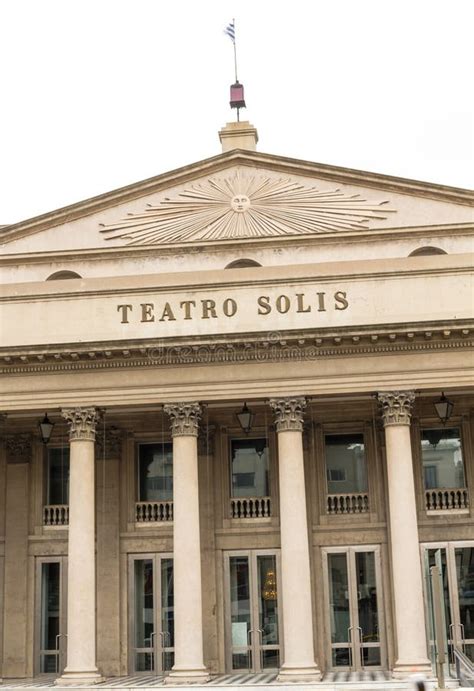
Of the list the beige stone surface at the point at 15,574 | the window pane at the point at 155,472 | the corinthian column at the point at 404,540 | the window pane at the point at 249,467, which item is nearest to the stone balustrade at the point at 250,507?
the window pane at the point at 249,467

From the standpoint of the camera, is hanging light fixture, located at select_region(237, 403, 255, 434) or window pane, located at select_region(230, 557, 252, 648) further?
window pane, located at select_region(230, 557, 252, 648)

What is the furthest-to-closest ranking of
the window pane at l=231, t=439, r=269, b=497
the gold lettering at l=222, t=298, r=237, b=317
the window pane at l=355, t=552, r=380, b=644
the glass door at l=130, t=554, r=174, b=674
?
the window pane at l=231, t=439, r=269, b=497 → the glass door at l=130, t=554, r=174, b=674 → the window pane at l=355, t=552, r=380, b=644 → the gold lettering at l=222, t=298, r=237, b=317

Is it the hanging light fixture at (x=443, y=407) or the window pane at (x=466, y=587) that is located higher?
the hanging light fixture at (x=443, y=407)

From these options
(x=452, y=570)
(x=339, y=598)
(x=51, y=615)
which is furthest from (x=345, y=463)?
(x=51, y=615)

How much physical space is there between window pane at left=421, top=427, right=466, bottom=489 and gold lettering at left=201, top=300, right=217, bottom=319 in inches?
241

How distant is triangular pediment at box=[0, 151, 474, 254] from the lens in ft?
94.7

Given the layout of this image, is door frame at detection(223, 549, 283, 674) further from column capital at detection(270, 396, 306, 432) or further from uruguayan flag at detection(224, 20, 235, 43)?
uruguayan flag at detection(224, 20, 235, 43)

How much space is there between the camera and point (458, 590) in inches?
1013

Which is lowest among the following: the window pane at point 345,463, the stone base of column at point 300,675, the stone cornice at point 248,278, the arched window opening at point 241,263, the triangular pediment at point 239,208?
the stone base of column at point 300,675

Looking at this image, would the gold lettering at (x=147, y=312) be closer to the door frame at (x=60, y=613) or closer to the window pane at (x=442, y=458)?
the door frame at (x=60, y=613)

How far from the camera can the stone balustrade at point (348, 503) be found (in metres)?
26.5

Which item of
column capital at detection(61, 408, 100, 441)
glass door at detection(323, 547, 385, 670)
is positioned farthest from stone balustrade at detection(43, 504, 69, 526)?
glass door at detection(323, 547, 385, 670)

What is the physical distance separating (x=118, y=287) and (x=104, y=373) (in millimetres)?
2170

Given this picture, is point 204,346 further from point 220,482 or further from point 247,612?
point 247,612
